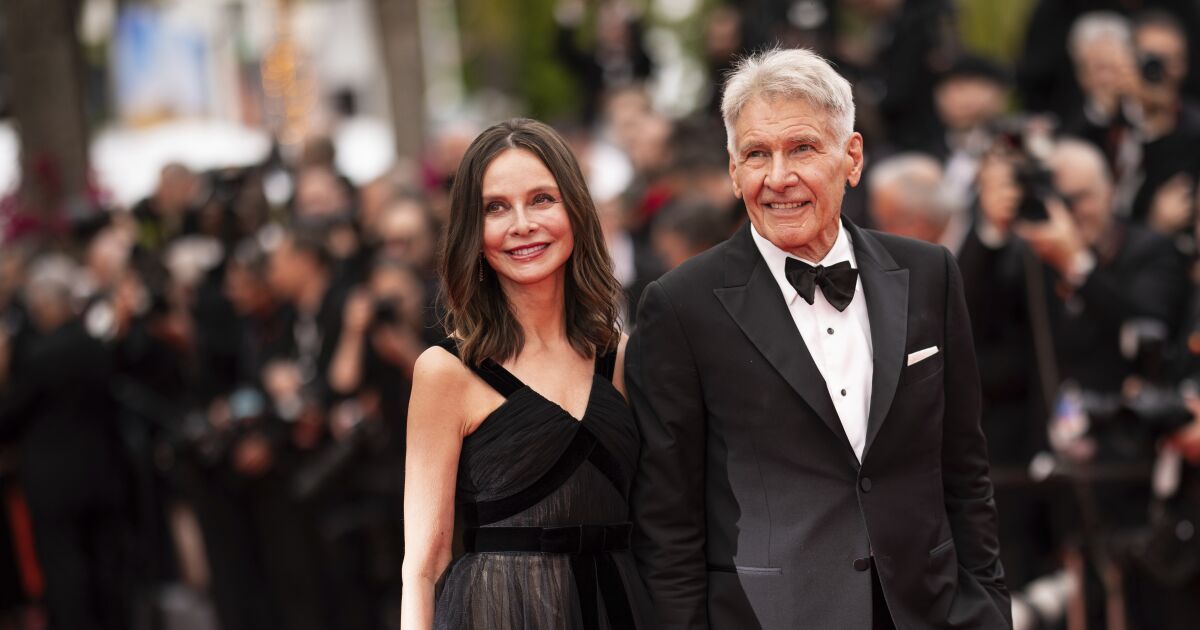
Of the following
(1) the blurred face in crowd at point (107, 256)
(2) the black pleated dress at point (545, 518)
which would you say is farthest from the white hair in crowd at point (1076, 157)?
(1) the blurred face in crowd at point (107, 256)

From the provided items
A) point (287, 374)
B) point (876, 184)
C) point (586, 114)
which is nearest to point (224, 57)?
point (586, 114)

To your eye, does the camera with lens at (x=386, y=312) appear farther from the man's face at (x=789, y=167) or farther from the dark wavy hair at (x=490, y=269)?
the man's face at (x=789, y=167)

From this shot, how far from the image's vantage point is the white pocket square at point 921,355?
3830 mm

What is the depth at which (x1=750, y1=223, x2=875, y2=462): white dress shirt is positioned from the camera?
381cm

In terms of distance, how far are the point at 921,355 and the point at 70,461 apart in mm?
7481

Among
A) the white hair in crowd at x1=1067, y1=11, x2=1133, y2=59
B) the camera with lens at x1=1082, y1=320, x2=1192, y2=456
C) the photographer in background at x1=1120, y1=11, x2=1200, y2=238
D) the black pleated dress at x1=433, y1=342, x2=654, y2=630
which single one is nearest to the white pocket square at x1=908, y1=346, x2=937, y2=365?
the black pleated dress at x1=433, y1=342, x2=654, y2=630

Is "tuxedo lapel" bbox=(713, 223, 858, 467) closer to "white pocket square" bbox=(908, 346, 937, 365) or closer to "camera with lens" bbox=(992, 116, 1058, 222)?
"white pocket square" bbox=(908, 346, 937, 365)

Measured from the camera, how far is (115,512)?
34.4ft

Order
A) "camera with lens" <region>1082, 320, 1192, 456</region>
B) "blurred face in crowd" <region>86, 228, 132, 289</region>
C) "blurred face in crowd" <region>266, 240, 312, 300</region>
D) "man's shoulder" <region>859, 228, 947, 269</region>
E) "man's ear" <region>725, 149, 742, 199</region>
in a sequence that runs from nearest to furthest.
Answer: "man's ear" <region>725, 149, 742, 199</region>, "man's shoulder" <region>859, 228, 947, 269</region>, "camera with lens" <region>1082, 320, 1192, 456</region>, "blurred face in crowd" <region>266, 240, 312, 300</region>, "blurred face in crowd" <region>86, 228, 132, 289</region>

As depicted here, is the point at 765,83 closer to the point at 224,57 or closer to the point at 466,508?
the point at 466,508

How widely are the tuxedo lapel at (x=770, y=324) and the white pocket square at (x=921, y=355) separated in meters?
0.21

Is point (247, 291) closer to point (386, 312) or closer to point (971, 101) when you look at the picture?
point (386, 312)

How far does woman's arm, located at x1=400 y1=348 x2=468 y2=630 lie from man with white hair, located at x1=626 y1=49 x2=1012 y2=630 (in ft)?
1.47

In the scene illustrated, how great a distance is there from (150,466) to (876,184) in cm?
609
